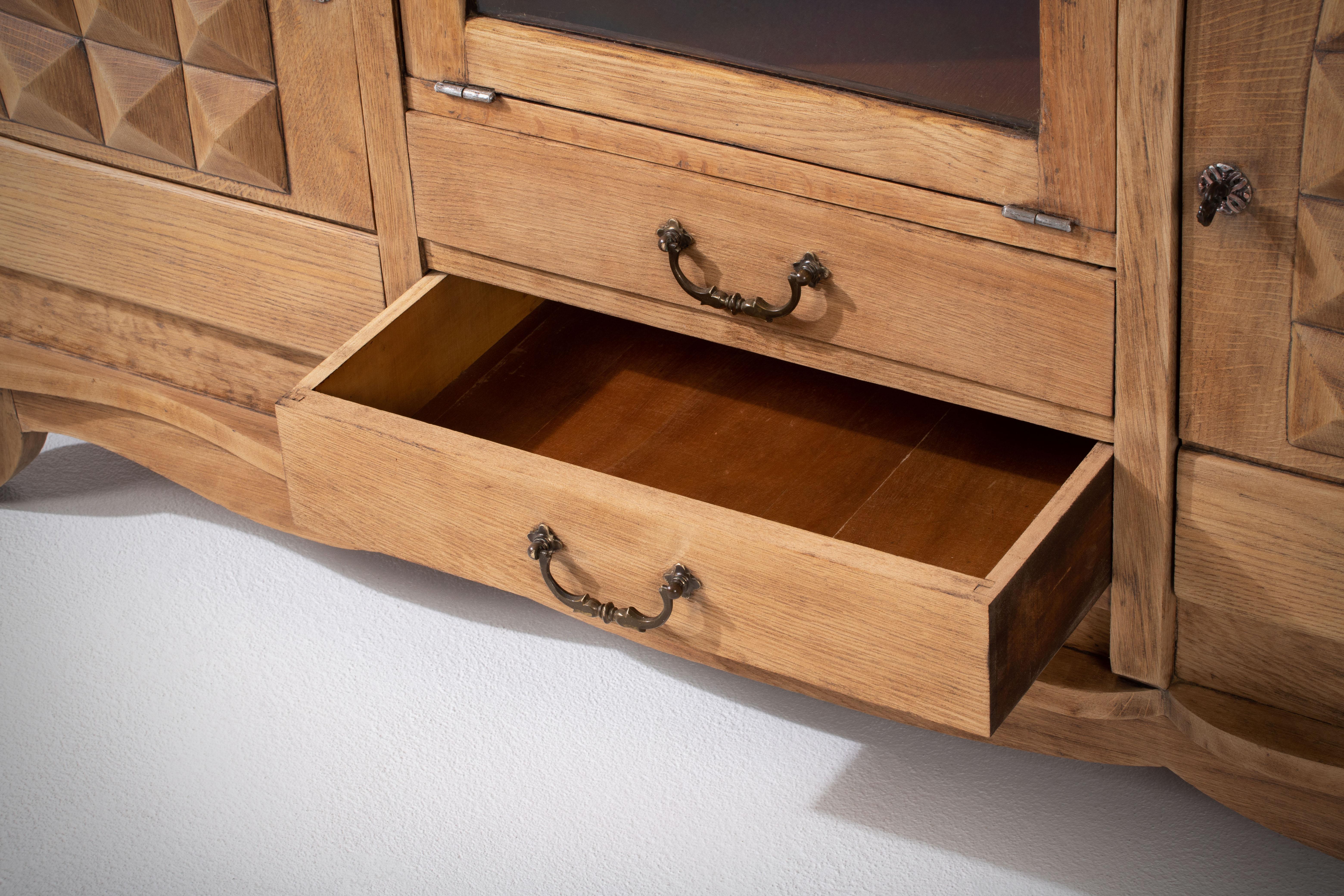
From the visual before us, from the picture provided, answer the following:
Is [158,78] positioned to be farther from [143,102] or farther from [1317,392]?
[1317,392]

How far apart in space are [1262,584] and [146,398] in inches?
38.9

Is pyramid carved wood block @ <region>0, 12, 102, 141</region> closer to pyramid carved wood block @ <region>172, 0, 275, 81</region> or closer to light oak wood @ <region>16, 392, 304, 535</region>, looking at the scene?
pyramid carved wood block @ <region>172, 0, 275, 81</region>

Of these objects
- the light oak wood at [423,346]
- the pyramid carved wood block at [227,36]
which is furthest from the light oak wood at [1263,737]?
the pyramid carved wood block at [227,36]

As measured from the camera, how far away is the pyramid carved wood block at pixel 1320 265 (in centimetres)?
87

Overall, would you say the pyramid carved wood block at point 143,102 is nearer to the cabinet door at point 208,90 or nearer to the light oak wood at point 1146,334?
the cabinet door at point 208,90

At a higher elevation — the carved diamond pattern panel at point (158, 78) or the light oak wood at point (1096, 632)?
the carved diamond pattern panel at point (158, 78)

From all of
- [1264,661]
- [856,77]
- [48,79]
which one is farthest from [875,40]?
[48,79]

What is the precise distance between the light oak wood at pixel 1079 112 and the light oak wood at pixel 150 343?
26.8 inches

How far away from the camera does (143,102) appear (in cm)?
126

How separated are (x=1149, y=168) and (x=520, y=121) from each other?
1.46 feet

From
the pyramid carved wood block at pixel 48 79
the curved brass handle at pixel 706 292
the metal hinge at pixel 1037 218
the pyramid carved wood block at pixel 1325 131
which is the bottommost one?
the pyramid carved wood block at pixel 1325 131

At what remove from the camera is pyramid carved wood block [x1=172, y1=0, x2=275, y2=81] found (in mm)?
1178

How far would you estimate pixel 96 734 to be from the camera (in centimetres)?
136

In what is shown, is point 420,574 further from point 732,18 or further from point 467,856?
point 732,18
